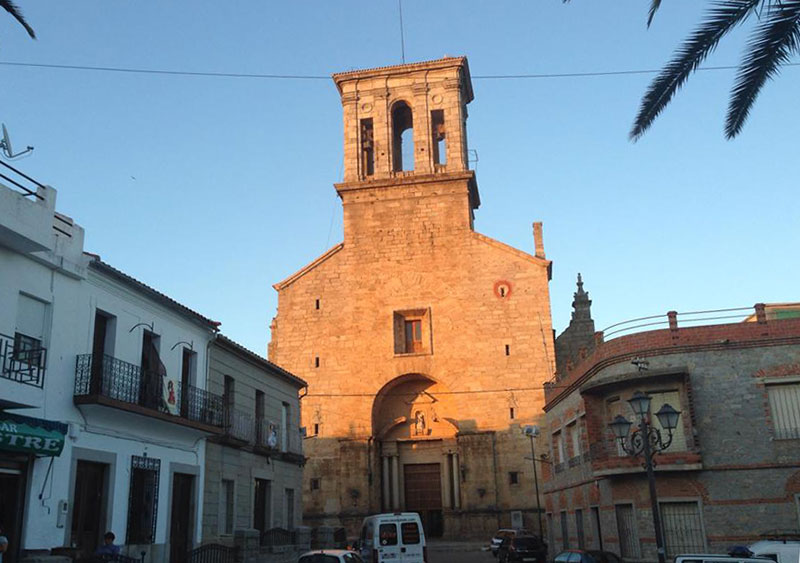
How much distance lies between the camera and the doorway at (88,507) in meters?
14.4

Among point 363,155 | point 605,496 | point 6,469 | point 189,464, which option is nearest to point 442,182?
point 363,155

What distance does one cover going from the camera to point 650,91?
809 centimetres

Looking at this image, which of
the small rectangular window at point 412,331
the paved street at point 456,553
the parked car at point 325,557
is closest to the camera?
the parked car at point 325,557

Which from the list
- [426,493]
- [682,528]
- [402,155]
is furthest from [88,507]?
[402,155]

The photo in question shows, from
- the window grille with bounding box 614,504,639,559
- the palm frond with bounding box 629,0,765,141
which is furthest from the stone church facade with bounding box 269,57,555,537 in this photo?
the palm frond with bounding box 629,0,765,141

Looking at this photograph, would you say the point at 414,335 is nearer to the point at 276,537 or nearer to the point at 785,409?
the point at 276,537

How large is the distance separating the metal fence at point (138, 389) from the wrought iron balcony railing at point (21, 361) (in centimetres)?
108

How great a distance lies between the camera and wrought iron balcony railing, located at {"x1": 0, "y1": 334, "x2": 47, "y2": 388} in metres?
12.6

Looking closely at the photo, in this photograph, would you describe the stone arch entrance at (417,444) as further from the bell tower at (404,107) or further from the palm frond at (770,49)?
the palm frond at (770,49)

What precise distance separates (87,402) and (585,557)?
1096 cm

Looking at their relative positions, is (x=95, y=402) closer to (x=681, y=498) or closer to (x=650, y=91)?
(x=650, y=91)

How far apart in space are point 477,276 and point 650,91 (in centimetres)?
3117

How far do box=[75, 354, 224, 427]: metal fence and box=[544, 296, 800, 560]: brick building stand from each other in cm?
1065

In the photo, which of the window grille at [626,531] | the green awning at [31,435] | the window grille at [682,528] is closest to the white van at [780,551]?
the window grille at [682,528]
